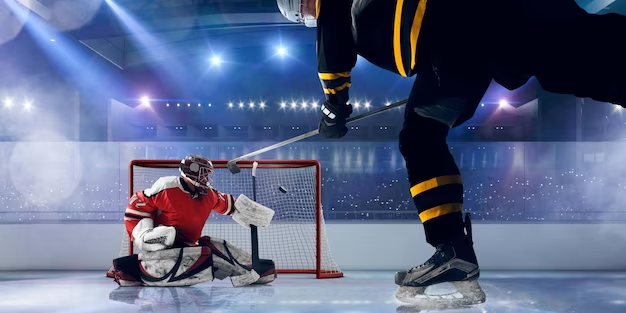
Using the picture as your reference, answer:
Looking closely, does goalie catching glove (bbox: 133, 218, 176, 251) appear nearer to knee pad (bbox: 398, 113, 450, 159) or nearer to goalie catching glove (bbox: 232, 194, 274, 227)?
goalie catching glove (bbox: 232, 194, 274, 227)

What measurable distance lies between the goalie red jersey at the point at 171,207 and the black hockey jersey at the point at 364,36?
4.05ft

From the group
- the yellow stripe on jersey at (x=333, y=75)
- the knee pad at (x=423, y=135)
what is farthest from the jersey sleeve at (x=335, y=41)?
the knee pad at (x=423, y=135)

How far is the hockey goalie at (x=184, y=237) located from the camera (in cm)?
247

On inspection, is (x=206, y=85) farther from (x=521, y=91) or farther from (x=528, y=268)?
(x=528, y=268)

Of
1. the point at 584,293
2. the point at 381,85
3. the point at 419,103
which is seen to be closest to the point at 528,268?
the point at 584,293

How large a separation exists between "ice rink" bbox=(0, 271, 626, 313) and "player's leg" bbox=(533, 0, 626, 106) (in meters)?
0.70

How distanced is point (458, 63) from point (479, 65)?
63 mm

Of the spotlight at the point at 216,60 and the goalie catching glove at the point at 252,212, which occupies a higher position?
the spotlight at the point at 216,60

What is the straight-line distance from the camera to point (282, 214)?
3742mm

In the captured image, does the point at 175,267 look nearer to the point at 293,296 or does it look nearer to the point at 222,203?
the point at 222,203

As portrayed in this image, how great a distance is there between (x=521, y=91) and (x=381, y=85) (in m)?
1.74

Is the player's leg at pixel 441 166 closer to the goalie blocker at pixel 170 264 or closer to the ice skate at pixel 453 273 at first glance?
the ice skate at pixel 453 273

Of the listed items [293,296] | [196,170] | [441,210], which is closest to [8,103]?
[196,170]

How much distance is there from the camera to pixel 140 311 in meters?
1.77
